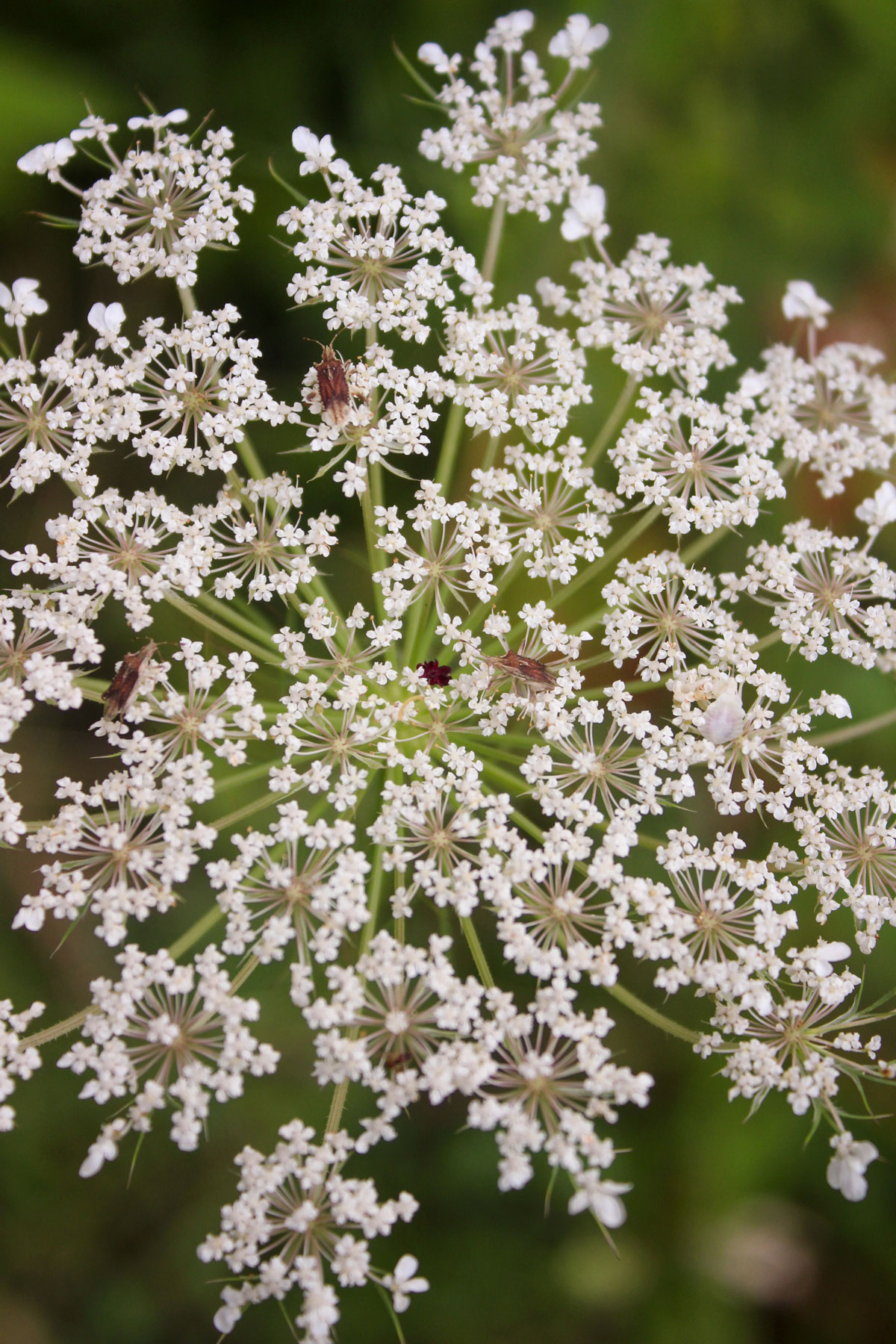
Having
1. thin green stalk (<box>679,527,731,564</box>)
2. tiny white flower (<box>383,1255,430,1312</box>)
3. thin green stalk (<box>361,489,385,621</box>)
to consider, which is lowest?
tiny white flower (<box>383,1255,430,1312</box>)

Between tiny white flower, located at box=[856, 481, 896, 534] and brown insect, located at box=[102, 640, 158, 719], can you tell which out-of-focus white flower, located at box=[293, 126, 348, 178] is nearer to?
brown insect, located at box=[102, 640, 158, 719]

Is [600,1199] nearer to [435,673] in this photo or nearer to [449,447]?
[435,673]

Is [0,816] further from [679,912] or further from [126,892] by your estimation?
[679,912]

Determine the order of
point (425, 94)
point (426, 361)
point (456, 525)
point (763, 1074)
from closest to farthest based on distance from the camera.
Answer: point (763, 1074) < point (456, 525) < point (426, 361) < point (425, 94)

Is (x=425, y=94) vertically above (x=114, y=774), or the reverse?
(x=425, y=94)

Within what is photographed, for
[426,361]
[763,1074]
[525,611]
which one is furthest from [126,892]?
[426,361]

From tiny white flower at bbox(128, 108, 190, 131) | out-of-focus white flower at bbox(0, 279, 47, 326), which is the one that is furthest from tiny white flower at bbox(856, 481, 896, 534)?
out-of-focus white flower at bbox(0, 279, 47, 326)

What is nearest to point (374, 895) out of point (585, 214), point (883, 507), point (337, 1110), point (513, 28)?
point (337, 1110)
